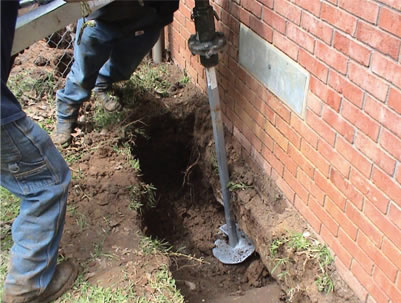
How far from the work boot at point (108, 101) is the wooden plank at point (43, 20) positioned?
1.39 m

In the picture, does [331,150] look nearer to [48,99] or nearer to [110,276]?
[110,276]

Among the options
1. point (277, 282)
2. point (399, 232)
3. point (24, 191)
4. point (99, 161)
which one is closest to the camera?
point (399, 232)

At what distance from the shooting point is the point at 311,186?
279 cm

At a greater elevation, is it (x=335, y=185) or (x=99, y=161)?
(x=335, y=185)

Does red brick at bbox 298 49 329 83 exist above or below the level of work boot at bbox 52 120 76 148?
above

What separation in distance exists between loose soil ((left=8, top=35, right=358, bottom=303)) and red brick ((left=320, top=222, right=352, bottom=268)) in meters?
0.13

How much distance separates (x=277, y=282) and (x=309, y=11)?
172 cm

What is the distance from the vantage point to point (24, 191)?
2367 mm

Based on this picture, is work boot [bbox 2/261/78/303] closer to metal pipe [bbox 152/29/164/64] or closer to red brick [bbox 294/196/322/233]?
red brick [bbox 294/196/322/233]

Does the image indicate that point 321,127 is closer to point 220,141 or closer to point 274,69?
point 274,69

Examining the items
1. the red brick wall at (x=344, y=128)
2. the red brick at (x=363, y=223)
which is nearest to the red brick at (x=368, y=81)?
the red brick wall at (x=344, y=128)

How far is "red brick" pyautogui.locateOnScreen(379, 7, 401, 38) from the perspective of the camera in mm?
1905

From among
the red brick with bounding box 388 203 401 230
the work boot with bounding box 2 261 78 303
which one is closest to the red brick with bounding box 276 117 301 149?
the red brick with bounding box 388 203 401 230

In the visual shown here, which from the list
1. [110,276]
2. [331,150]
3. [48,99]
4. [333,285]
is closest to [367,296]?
[333,285]
